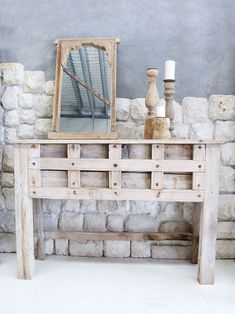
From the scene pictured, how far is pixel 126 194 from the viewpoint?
59.7 inches

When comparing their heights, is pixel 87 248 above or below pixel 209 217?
below

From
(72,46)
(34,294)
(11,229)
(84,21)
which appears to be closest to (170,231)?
(34,294)

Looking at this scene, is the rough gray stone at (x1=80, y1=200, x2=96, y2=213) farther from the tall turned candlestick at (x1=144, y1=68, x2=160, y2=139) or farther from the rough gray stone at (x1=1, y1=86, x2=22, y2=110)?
the rough gray stone at (x1=1, y1=86, x2=22, y2=110)

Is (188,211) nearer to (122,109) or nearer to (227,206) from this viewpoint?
(227,206)

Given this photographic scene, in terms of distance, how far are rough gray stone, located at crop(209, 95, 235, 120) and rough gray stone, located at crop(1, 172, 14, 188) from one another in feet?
4.72

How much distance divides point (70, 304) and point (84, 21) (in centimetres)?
171

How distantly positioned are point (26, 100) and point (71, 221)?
895 mm

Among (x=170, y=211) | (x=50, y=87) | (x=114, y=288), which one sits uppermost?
(x=50, y=87)

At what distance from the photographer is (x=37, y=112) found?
75.8 inches

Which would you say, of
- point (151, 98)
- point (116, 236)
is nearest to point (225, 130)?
point (151, 98)

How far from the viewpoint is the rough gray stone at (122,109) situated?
6.17 feet

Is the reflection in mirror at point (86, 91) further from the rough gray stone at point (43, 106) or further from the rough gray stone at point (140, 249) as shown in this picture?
the rough gray stone at point (140, 249)

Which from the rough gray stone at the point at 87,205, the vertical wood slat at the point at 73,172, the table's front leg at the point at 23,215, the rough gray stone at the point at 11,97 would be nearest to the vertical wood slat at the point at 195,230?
the rough gray stone at the point at 87,205

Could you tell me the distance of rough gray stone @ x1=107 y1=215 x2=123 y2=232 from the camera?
1.95 m
